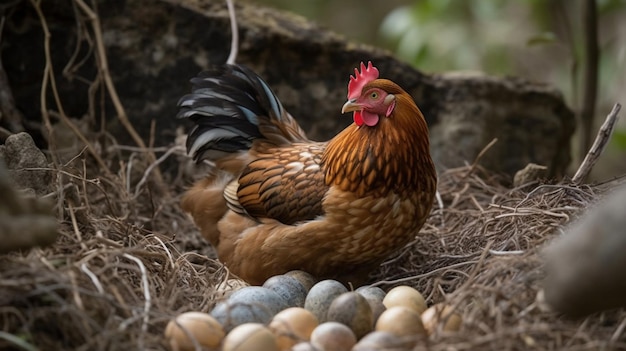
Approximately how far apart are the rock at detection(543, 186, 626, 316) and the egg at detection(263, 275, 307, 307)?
1052mm

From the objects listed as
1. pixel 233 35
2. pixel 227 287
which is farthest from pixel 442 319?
pixel 233 35

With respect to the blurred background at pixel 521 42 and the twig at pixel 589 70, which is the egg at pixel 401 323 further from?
the twig at pixel 589 70

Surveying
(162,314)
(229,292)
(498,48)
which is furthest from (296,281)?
(498,48)

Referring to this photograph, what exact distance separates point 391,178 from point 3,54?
7.80 feet

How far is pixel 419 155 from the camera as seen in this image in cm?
312

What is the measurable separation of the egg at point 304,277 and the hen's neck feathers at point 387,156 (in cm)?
40

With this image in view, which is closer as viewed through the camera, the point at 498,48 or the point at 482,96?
the point at 482,96

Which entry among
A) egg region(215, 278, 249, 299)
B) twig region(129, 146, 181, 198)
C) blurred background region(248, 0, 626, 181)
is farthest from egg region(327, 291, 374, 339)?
blurred background region(248, 0, 626, 181)

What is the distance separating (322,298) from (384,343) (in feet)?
1.68

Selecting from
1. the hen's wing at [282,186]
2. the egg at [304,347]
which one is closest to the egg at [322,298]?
the egg at [304,347]

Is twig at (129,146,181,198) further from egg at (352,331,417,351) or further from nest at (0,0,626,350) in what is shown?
egg at (352,331,417,351)

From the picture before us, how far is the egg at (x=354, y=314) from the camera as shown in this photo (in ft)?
8.00

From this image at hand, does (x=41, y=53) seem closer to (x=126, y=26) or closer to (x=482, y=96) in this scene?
(x=126, y=26)

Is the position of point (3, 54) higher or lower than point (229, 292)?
higher
